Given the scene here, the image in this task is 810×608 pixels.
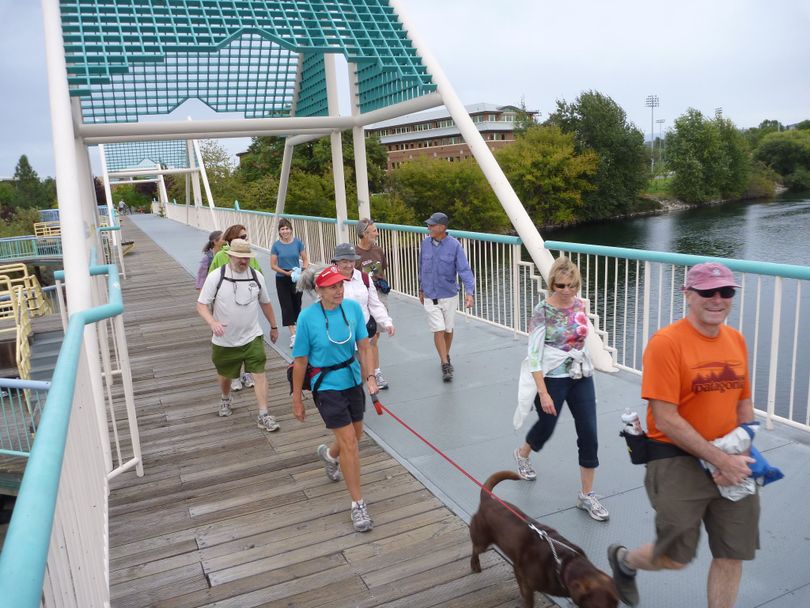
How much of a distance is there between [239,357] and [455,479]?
2177mm

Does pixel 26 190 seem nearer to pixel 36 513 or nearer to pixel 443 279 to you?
pixel 443 279

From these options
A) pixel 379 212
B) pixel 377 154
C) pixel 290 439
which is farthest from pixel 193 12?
pixel 377 154

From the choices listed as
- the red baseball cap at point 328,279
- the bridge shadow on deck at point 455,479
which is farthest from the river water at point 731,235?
the red baseball cap at point 328,279

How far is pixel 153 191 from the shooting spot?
91.2 metres

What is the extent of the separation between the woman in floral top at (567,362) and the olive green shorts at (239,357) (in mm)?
2556

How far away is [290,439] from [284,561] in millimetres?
1756

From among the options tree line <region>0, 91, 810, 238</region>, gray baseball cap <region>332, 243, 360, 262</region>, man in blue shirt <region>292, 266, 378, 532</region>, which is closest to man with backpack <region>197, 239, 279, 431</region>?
gray baseball cap <region>332, 243, 360, 262</region>

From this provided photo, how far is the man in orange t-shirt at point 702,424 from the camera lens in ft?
8.18

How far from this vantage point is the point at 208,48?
8367 mm

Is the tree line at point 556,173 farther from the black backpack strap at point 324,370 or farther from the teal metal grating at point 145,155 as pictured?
the black backpack strap at point 324,370

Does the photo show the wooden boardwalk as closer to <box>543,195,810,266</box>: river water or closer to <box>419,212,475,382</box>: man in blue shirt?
<box>419,212,475,382</box>: man in blue shirt

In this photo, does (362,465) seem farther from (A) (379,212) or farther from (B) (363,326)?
(A) (379,212)

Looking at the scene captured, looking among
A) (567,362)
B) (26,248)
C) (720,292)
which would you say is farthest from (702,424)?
(26,248)

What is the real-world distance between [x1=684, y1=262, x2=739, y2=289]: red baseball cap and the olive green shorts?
12.3ft
